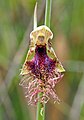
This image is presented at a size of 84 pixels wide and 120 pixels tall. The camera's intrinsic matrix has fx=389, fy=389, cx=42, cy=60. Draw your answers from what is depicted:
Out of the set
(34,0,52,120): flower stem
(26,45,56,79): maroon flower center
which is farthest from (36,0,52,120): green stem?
(26,45,56,79): maroon flower center

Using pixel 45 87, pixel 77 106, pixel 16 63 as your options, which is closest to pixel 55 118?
pixel 77 106

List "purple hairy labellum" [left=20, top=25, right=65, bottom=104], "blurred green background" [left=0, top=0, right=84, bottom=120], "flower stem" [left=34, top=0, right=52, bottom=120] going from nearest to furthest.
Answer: "flower stem" [left=34, top=0, right=52, bottom=120] < "purple hairy labellum" [left=20, top=25, right=65, bottom=104] < "blurred green background" [left=0, top=0, right=84, bottom=120]

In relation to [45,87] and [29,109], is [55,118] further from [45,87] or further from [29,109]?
[45,87]

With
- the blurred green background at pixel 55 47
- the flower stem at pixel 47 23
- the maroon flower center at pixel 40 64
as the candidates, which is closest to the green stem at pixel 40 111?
the flower stem at pixel 47 23

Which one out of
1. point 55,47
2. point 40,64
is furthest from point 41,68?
point 55,47

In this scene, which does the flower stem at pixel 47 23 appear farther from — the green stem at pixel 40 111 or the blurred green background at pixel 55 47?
the blurred green background at pixel 55 47

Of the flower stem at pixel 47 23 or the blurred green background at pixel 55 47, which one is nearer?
the flower stem at pixel 47 23

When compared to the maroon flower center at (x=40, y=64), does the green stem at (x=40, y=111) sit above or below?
below

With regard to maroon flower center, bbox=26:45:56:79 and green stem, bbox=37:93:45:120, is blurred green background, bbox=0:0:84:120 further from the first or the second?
green stem, bbox=37:93:45:120
